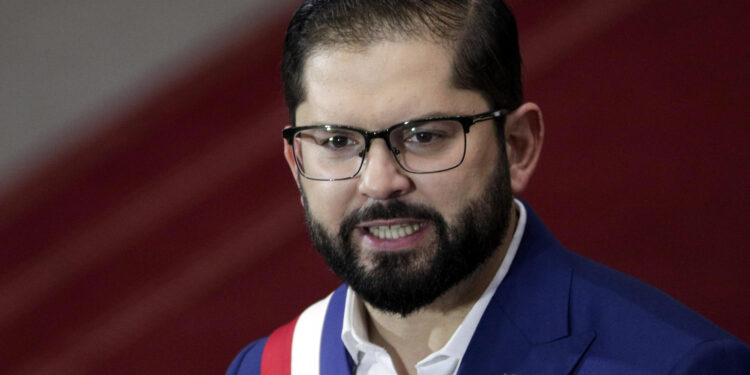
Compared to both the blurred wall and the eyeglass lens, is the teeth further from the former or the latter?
the blurred wall

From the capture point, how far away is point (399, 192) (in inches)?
50.9

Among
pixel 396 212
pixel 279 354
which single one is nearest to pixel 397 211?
pixel 396 212

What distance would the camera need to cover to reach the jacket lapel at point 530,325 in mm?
1334

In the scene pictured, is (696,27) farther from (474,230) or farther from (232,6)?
(474,230)

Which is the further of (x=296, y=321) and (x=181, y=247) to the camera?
(x=181, y=247)

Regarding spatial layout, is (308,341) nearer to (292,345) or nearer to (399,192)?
(292,345)

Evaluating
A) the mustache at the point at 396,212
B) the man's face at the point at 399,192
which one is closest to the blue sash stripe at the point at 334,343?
the man's face at the point at 399,192

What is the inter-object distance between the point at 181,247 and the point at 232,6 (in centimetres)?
100

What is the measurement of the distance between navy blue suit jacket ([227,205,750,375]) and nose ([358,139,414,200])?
258 mm

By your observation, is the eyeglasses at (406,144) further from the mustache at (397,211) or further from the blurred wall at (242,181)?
the blurred wall at (242,181)

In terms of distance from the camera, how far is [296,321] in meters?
1.69

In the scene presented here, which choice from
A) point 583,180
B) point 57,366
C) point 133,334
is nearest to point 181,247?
point 133,334

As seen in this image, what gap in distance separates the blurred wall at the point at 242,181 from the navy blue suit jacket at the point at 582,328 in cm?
129

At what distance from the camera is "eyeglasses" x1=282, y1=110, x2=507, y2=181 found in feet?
4.23
